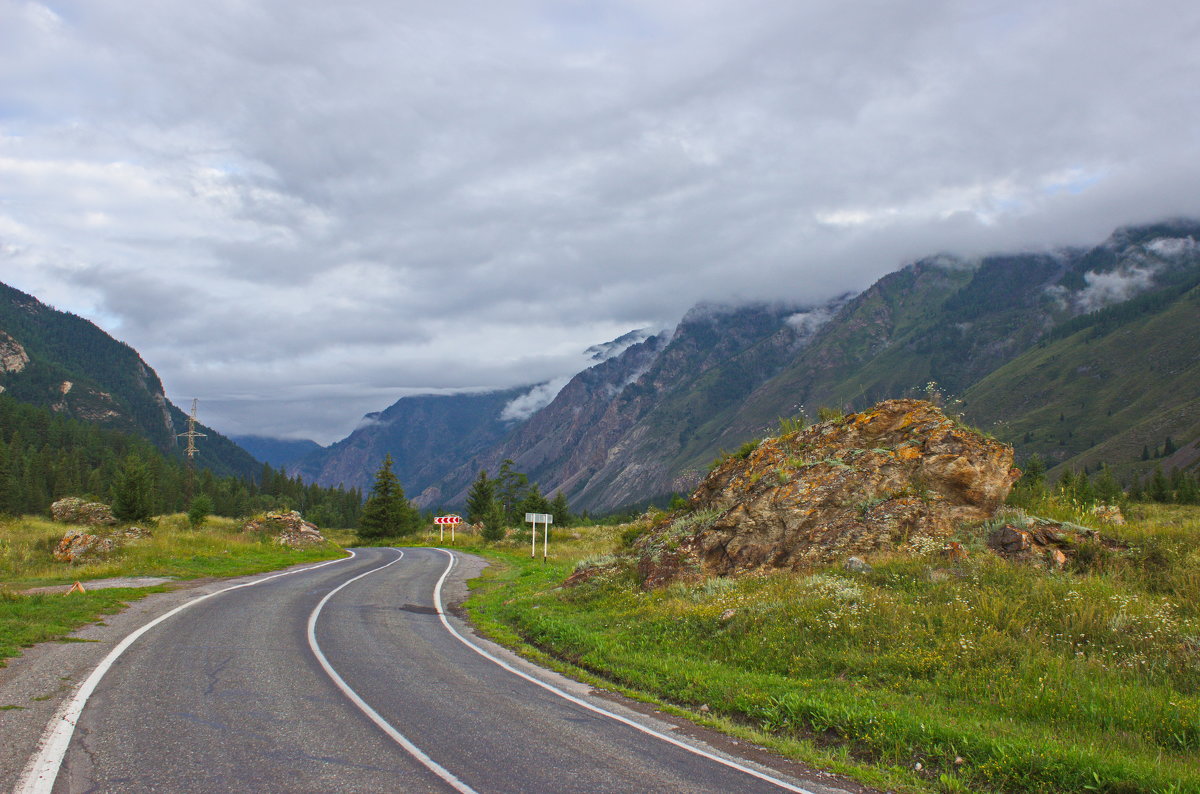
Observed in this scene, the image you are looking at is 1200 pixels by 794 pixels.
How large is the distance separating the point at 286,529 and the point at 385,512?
14.9 metres

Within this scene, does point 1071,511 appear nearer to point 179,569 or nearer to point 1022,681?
point 1022,681

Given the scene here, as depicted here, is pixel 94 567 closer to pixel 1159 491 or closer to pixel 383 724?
pixel 383 724

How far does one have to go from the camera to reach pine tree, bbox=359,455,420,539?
183 feet

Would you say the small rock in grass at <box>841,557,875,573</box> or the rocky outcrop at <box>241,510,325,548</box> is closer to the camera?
the small rock in grass at <box>841,557,875,573</box>

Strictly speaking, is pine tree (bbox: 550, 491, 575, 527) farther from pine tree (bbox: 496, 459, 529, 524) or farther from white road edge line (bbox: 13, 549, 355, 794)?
white road edge line (bbox: 13, 549, 355, 794)

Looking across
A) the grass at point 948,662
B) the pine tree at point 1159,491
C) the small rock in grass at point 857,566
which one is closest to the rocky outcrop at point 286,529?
the grass at point 948,662

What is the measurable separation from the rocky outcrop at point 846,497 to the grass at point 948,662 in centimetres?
131

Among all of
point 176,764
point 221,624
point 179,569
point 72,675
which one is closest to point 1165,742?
point 176,764

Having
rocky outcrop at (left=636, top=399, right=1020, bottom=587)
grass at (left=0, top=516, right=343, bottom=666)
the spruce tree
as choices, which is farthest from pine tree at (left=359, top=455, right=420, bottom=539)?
rocky outcrop at (left=636, top=399, right=1020, bottom=587)

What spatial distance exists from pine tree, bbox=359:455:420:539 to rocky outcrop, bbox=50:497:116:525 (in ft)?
68.5

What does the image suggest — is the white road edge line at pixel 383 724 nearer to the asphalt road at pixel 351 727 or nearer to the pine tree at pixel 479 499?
the asphalt road at pixel 351 727

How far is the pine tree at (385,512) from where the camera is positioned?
55844 mm

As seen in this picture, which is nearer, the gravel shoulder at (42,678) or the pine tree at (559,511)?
the gravel shoulder at (42,678)

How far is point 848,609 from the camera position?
11.2m
